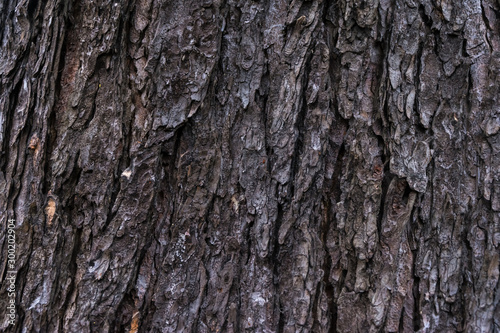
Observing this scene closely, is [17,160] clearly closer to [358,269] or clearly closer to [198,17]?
[198,17]

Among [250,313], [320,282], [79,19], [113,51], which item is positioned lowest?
[250,313]

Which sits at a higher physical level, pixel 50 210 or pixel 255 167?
pixel 255 167

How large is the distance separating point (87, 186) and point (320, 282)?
90cm

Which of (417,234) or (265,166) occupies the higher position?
(265,166)

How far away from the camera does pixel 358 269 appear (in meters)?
1.27

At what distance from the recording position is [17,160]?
1.27 metres

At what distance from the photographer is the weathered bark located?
125 centimetres

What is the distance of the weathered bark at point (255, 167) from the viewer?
4.10ft

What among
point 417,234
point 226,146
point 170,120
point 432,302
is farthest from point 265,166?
point 432,302

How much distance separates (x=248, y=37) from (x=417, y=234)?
0.93 metres

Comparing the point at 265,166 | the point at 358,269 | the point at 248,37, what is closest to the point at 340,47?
the point at 248,37

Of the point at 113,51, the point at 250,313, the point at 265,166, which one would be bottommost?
the point at 250,313

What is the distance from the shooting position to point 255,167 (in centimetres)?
127

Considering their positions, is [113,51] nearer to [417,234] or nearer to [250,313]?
[250,313]
